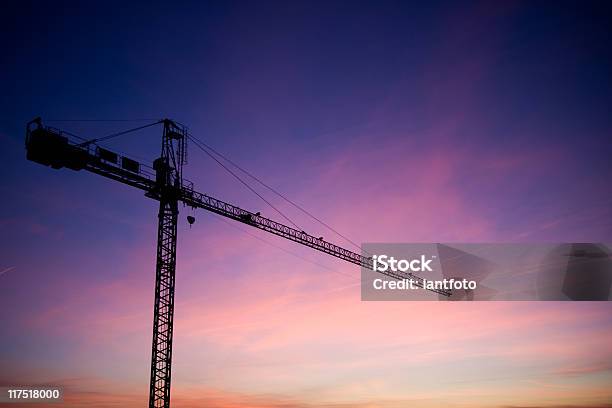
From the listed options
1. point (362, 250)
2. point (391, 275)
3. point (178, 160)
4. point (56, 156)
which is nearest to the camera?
point (56, 156)

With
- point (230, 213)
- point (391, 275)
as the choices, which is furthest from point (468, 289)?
point (230, 213)

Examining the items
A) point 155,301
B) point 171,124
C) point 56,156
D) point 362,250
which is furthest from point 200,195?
point 362,250

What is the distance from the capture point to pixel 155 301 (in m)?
55.9

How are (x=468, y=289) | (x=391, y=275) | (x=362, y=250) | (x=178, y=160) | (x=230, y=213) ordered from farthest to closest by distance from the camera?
(x=468, y=289) < (x=391, y=275) < (x=362, y=250) < (x=230, y=213) < (x=178, y=160)

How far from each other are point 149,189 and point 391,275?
53.2 m

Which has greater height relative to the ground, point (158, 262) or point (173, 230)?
point (173, 230)

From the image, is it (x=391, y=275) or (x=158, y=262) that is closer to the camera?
(x=158, y=262)

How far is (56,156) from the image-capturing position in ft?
161

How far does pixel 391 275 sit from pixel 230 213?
41363mm

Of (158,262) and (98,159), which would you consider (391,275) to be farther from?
(98,159)

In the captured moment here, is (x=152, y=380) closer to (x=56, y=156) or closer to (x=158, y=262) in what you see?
(x=158, y=262)

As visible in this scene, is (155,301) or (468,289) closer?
(155,301)

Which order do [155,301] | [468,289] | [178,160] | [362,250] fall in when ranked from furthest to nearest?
[468,289]
[362,250]
[178,160]
[155,301]

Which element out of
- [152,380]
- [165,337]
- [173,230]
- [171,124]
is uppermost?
[171,124]
